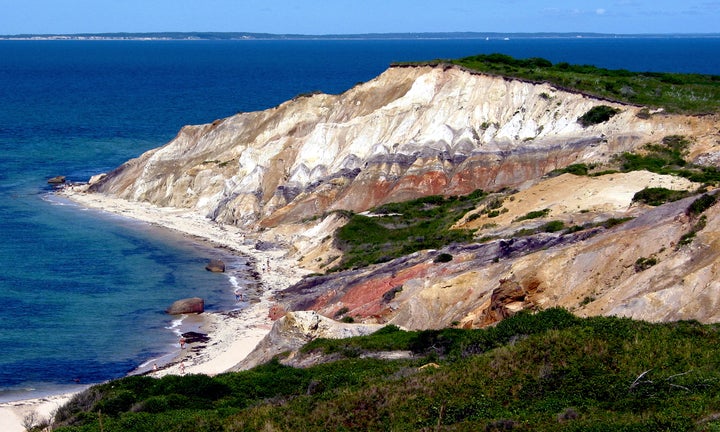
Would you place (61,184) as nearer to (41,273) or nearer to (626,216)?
(41,273)

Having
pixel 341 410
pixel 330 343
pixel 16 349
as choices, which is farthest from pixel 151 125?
pixel 341 410

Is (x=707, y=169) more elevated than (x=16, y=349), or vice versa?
(x=707, y=169)

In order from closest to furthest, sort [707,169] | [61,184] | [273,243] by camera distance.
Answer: [707,169] → [273,243] → [61,184]

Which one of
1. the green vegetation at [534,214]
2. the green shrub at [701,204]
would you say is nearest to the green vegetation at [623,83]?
the green vegetation at [534,214]

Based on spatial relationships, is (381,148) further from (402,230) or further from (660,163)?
(660,163)

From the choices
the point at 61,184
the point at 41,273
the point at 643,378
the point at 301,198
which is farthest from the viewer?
the point at 61,184

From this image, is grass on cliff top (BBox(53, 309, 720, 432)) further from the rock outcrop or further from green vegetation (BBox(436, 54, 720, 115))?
green vegetation (BBox(436, 54, 720, 115))

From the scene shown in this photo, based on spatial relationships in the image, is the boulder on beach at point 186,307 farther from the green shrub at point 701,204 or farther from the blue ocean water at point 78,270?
the green shrub at point 701,204

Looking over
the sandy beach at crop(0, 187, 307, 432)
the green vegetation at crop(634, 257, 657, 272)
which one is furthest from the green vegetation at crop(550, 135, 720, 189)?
the green vegetation at crop(634, 257, 657, 272)
